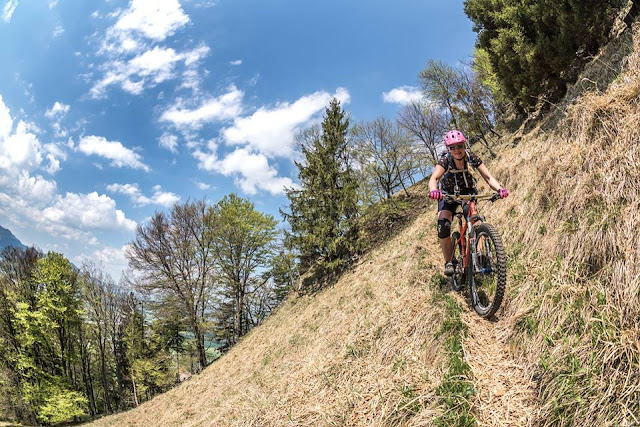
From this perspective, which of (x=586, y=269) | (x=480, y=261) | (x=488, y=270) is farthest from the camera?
(x=480, y=261)

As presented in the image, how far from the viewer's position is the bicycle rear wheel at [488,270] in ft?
Answer: 12.7

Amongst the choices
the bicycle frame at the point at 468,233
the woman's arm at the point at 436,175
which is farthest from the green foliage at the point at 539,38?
the bicycle frame at the point at 468,233

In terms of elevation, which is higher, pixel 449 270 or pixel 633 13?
pixel 633 13

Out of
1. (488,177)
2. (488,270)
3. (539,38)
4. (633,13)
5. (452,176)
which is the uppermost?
(539,38)

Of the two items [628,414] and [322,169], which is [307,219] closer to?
[322,169]

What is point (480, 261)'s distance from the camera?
14.5 feet

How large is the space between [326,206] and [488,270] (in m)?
16.9

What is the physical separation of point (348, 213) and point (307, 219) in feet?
9.63

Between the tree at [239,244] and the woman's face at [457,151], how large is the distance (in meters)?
23.1

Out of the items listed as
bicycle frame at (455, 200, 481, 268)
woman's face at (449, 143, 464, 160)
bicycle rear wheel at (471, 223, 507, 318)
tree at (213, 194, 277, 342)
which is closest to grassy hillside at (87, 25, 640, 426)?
bicycle rear wheel at (471, 223, 507, 318)

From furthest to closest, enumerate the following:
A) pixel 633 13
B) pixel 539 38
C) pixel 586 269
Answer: pixel 539 38 < pixel 633 13 < pixel 586 269

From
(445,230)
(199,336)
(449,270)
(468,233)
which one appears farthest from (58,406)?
(468,233)

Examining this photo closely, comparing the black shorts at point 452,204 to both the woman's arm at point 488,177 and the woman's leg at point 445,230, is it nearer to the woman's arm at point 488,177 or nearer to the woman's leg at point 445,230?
the woman's leg at point 445,230

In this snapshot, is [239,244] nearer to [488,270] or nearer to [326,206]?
[326,206]
